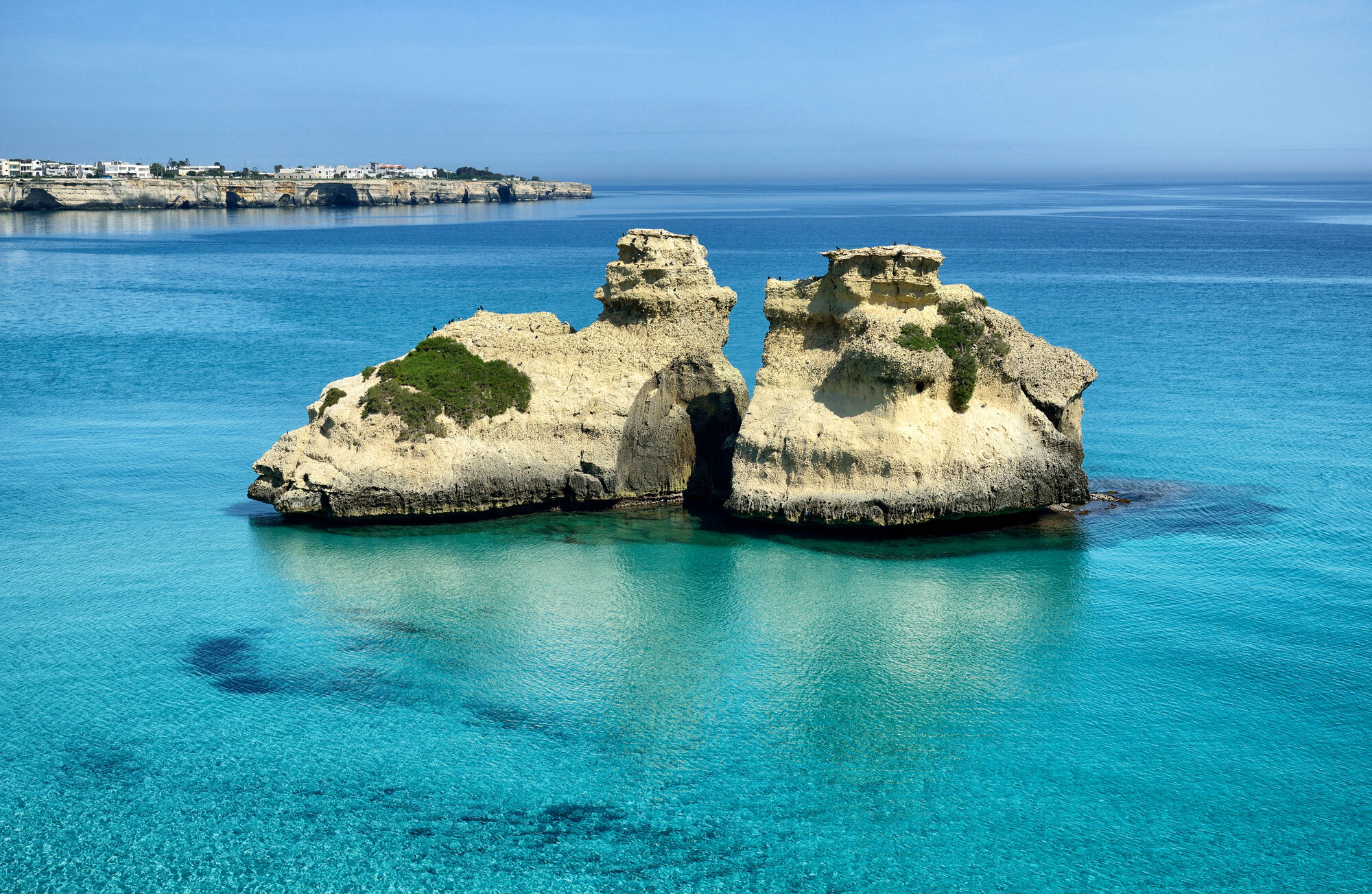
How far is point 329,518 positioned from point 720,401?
1099cm

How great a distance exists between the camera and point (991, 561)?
25906mm

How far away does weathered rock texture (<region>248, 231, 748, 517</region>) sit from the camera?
92.5ft

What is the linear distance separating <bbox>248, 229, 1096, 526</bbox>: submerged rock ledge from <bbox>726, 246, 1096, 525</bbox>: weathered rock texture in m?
0.05

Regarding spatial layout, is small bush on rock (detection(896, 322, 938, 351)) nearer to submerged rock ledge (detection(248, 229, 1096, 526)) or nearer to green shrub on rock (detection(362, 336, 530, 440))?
submerged rock ledge (detection(248, 229, 1096, 526))

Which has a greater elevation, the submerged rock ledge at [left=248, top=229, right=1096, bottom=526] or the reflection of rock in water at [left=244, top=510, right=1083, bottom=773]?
the submerged rock ledge at [left=248, top=229, right=1096, bottom=526]

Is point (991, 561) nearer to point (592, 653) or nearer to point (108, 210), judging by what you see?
point (592, 653)

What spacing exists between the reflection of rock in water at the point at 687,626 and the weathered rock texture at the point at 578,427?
913 millimetres

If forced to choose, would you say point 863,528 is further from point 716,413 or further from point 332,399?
point 332,399

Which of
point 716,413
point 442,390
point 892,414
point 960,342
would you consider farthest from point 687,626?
point 960,342

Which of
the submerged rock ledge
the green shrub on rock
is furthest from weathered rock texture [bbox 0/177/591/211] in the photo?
the submerged rock ledge

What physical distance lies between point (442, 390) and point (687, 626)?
34.1ft

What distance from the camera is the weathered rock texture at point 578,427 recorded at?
2819 cm

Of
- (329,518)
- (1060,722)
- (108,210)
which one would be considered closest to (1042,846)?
(1060,722)

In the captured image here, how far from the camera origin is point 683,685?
20.1 metres
